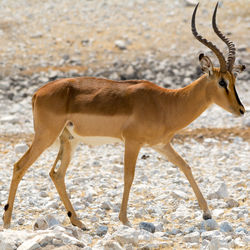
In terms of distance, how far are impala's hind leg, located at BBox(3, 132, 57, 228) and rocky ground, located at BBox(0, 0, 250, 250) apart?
0.27 metres

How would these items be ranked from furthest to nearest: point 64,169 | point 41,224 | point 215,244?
point 64,169 < point 41,224 < point 215,244

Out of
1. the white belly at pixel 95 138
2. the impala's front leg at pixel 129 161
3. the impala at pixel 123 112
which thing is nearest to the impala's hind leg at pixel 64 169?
the impala at pixel 123 112

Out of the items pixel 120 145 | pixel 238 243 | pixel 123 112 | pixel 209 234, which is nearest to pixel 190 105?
pixel 123 112

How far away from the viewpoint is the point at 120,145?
14547mm

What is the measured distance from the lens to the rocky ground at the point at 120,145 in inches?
295

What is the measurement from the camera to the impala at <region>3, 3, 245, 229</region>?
827 centimetres

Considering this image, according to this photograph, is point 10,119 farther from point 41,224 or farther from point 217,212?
point 41,224

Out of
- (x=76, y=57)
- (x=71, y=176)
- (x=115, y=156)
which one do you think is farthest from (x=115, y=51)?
(x=71, y=176)

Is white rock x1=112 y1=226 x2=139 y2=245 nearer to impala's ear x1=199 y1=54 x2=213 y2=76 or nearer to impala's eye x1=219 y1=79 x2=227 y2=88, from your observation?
impala's eye x1=219 y1=79 x2=227 y2=88

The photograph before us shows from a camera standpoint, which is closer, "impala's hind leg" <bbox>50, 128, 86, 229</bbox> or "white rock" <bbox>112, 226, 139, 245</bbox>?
"white rock" <bbox>112, 226, 139, 245</bbox>

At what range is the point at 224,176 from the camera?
442 inches

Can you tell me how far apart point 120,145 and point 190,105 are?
6023mm

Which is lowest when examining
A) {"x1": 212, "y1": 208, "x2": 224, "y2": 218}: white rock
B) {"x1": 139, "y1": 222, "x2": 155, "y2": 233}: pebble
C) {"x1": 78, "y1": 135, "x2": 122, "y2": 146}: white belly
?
{"x1": 212, "y1": 208, "x2": 224, "y2": 218}: white rock

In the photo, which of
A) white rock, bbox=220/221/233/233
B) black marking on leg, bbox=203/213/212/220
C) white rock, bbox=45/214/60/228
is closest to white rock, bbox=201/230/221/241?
white rock, bbox=220/221/233/233
